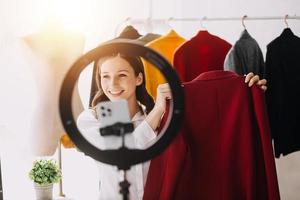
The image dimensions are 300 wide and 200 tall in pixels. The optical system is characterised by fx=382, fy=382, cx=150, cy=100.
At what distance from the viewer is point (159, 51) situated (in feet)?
4.83

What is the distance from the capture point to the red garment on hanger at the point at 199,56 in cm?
147

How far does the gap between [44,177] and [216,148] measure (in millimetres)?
878

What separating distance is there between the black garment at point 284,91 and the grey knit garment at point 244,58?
0.22 ft

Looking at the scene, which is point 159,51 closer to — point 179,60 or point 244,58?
point 179,60

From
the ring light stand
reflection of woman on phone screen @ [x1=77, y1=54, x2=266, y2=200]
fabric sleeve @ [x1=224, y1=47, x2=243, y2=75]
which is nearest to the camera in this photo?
the ring light stand

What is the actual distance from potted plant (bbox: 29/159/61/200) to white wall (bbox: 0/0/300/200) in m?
0.22

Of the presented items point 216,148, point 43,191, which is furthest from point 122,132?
point 43,191

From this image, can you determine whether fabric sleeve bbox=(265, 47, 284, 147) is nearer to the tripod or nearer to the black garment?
the black garment

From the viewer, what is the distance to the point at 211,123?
1.18 meters

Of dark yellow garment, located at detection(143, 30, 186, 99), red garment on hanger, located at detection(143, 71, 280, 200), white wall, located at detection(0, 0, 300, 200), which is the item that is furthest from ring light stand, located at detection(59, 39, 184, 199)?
white wall, located at detection(0, 0, 300, 200)

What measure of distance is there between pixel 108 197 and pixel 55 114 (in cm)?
49

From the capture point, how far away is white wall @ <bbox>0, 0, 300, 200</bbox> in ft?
6.44

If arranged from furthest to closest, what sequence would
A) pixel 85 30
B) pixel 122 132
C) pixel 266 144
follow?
pixel 85 30
pixel 266 144
pixel 122 132

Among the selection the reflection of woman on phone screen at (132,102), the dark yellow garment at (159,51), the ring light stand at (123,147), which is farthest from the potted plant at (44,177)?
the ring light stand at (123,147)
